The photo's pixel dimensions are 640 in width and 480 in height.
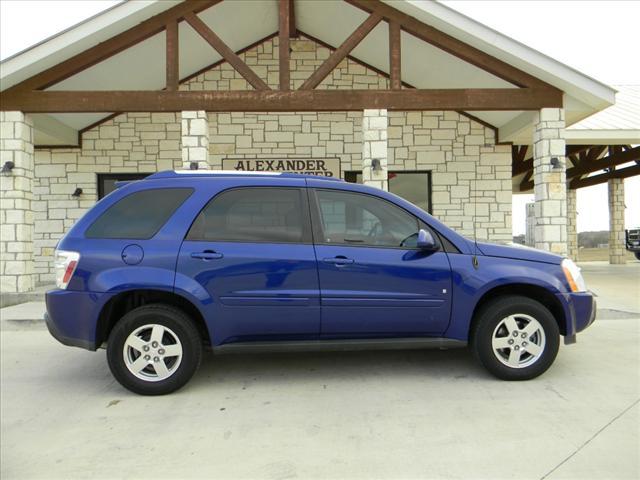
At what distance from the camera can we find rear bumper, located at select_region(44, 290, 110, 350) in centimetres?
361

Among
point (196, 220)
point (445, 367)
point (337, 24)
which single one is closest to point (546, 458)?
point (445, 367)

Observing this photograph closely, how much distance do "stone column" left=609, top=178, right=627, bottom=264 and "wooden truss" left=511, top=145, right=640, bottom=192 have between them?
19.4 inches

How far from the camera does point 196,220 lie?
148 inches

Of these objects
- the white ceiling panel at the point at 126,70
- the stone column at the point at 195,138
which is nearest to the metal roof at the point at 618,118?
the stone column at the point at 195,138

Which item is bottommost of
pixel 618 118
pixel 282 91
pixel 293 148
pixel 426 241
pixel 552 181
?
pixel 426 241

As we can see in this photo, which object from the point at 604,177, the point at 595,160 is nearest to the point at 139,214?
the point at 595,160

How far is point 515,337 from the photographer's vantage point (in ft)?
12.7

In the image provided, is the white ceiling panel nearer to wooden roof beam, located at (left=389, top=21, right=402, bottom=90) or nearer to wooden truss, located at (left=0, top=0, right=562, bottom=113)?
wooden truss, located at (left=0, top=0, right=562, bottom=113)

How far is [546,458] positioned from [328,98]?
6483 millimetres

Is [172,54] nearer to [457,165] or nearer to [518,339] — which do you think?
[457,165]

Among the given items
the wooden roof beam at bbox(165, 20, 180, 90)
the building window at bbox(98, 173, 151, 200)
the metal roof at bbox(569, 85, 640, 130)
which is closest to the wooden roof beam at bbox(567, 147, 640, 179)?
the metal roof at bbox(569, 85, 640, 130)

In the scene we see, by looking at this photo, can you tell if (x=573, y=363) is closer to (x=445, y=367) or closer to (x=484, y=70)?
(x=445, y=367)

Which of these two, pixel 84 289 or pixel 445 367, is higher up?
pixel 84 289

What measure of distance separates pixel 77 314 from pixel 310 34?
28.4 feet
